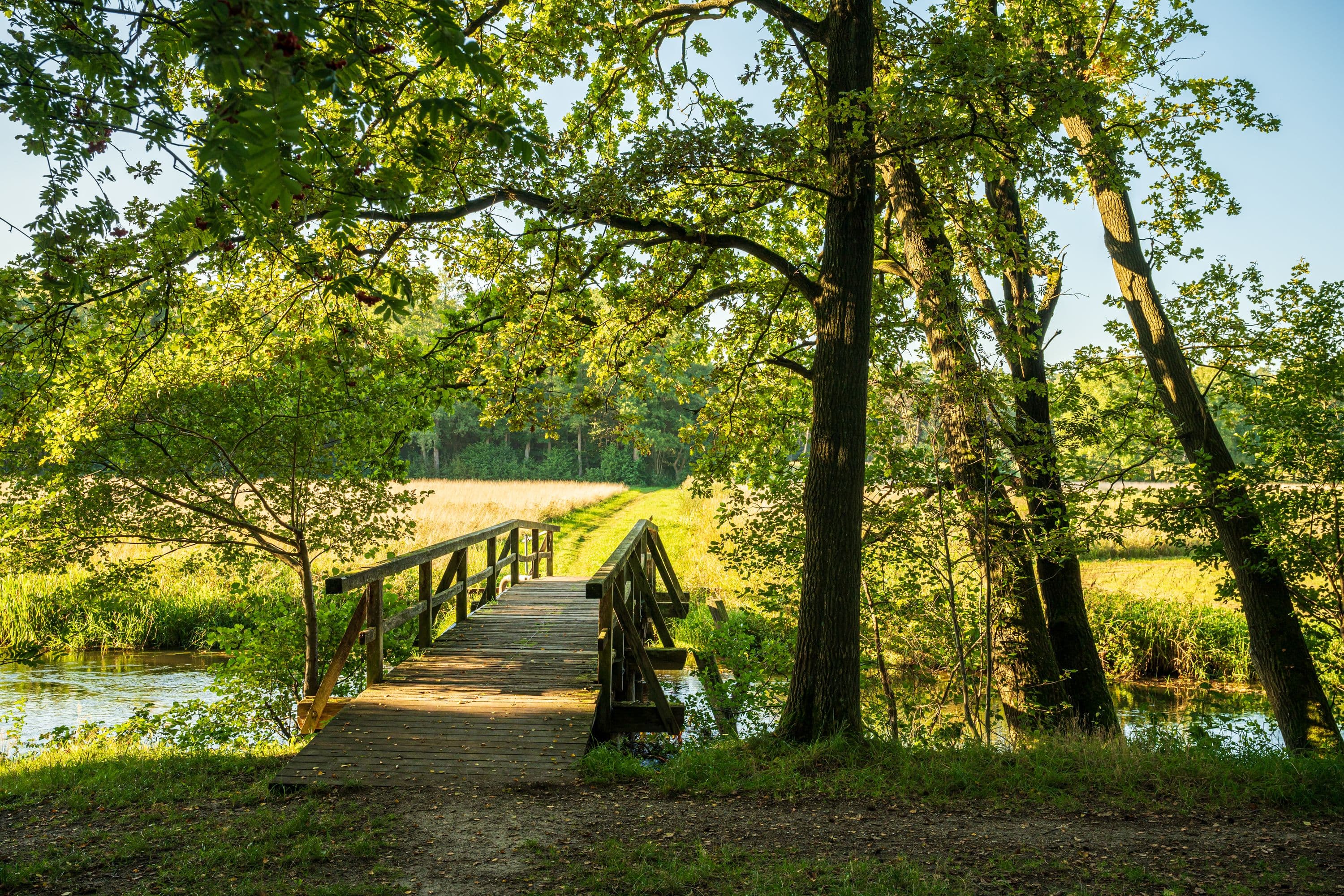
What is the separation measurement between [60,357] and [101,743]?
4.14 meters

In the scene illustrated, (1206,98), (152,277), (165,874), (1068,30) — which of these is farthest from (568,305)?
(1206,98)

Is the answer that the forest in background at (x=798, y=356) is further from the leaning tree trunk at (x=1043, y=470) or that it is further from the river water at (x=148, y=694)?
the river water at (x=148, y=694)

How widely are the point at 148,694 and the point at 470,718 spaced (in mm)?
7213

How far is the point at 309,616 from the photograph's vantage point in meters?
8.34

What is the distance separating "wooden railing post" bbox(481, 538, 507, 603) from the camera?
36.2 feet

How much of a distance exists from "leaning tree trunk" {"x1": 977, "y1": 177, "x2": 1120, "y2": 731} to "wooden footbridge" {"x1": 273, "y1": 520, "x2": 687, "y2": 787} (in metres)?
4.04

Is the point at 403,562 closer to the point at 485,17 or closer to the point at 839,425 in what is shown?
the point at 839,425

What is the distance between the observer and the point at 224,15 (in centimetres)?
230

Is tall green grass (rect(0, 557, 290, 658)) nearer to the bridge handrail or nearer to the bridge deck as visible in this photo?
the bridge handrail

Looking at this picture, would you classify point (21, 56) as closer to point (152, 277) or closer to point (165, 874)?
point (152, 277)

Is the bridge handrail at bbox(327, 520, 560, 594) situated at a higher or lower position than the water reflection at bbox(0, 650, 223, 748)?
higher

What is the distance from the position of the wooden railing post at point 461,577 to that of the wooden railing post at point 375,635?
1.64 meters

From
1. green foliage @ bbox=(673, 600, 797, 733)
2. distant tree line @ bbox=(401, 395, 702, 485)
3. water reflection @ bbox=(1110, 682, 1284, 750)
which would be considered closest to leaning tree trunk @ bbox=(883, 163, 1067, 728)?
water reflection @ bbox=(1110, 682, 1284, 750)

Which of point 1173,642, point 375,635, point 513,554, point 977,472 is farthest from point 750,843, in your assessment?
point 1173,642
